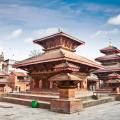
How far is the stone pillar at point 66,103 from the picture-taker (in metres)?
12.4

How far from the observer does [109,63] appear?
1364 inches

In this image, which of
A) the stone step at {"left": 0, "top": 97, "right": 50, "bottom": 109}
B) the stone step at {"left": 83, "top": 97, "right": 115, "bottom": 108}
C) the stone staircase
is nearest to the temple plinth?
the stone step at {"left": 0, "top": 97, "right": 50, "bottom": 109}

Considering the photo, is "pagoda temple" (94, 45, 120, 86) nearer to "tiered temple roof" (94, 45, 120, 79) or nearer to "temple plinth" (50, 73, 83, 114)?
"tiered temple roof" (94, 45, 120, 79)

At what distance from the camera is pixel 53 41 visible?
21.6 metres

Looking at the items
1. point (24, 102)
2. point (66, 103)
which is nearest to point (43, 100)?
point (24, 102)

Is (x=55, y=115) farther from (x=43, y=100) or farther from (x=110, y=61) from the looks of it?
(x=110, y=61)

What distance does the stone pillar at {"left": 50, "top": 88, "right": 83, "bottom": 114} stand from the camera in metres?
12.4

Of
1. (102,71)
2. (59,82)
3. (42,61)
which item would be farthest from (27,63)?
(102,71)

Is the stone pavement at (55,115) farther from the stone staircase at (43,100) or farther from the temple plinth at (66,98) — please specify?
the stone staircase at (43,100)

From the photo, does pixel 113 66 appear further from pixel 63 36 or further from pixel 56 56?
pixel 56 56

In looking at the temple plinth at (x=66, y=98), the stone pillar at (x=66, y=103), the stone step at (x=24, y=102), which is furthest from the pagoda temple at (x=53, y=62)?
the stone pillar at (x=66, y=103)

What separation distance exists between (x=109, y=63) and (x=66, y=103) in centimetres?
2372

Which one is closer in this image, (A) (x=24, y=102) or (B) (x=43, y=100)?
(B) (x=43, y=100)

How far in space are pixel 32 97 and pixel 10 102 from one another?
2.42 metres
